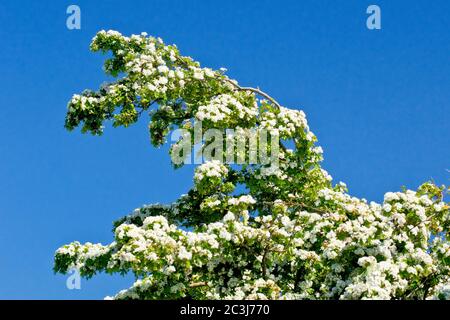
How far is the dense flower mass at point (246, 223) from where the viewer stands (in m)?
16.5

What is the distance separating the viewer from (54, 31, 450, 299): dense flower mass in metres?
16.5

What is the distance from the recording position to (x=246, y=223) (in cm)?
1802
